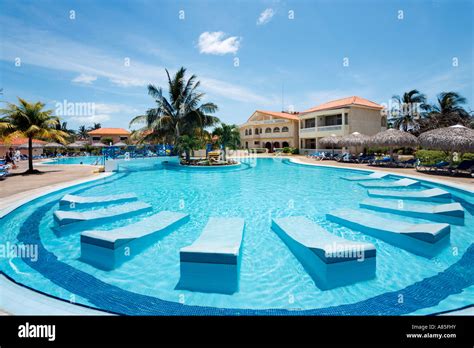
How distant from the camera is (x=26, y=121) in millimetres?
15609

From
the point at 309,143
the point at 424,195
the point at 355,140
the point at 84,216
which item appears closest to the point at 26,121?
the point at 84,216

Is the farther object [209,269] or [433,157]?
[433,157]

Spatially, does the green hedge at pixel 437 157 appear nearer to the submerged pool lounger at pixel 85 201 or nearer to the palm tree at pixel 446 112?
the palm tree at pixel 446 112

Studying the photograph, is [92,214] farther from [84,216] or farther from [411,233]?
[411,233]

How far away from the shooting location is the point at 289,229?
5652 mm

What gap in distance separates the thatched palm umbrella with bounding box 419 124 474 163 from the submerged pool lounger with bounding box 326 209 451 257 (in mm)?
11422

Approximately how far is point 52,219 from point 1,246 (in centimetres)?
195

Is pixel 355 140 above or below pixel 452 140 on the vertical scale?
above

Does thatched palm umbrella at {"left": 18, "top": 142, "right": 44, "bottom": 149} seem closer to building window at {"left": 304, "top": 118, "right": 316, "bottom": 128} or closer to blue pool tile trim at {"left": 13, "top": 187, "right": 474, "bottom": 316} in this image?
blue pool tile trim at {"left": 13, "top": 187, "right": 474, "bottom": 316}

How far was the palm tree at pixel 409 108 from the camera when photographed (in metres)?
35.3

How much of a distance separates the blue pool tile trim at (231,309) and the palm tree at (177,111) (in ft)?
62.8

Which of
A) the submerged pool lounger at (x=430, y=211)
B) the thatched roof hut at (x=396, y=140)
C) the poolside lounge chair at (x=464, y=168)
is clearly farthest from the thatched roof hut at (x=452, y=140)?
the submerged pool lounger at (x=430, y=211)
